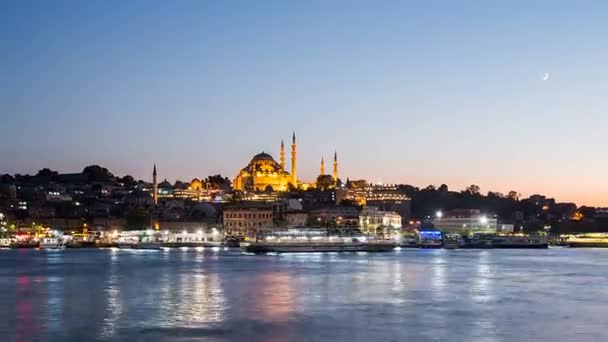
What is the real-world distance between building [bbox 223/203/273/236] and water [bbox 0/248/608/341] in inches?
2281

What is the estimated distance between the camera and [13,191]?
114 metres

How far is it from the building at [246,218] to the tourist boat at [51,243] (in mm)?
18641

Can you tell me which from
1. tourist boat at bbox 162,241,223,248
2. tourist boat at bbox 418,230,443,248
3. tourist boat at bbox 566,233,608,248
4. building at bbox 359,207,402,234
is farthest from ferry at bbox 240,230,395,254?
tourist boat at bbox 566,233,608,248

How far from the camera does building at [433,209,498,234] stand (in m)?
112

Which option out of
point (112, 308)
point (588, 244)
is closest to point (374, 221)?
point (588, 244)

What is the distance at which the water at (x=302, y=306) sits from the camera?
19.2 meters

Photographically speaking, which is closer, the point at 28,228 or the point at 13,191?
the point at 28,228

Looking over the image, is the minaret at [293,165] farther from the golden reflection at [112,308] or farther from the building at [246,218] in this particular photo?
the golden reflection at [112,308]

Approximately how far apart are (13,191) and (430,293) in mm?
94552

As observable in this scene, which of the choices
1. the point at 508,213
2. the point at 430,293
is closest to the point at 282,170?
the point at 508,213

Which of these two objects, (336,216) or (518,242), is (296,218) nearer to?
(336,216)

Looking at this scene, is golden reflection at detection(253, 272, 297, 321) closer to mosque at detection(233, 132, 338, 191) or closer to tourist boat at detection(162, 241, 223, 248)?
tourist boat at detection(162, 241, 223, 248)

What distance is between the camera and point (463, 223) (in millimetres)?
112500

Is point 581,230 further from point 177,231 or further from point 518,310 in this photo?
point 518,310
